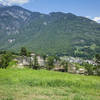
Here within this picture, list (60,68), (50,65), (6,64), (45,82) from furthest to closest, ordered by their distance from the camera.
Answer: (60,68), (50,65), (6,64), (45,82)

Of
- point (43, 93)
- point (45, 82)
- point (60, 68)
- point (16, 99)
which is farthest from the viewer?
point (60, 68)

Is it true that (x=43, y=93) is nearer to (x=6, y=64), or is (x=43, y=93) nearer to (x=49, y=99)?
(x=49, y=99)

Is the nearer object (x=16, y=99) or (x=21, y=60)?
(x=16, y=99)

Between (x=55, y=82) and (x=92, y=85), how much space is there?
602 cm

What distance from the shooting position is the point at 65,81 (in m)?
25.0

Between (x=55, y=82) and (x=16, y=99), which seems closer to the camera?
(x=16, y=99)

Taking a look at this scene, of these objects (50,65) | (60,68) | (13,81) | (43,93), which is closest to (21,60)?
(50,65)

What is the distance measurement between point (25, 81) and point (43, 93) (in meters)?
7.65

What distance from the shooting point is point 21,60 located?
90688mm

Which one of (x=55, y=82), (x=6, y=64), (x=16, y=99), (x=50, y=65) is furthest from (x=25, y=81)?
(x=50, y=65)

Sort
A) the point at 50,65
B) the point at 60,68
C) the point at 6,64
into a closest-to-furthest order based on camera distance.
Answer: the point at 6,64 < the point at 50,65 < the point at 60,68

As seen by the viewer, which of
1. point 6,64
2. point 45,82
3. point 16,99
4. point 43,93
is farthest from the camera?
point 6,64

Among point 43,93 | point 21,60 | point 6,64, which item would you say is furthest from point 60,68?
point 43,93

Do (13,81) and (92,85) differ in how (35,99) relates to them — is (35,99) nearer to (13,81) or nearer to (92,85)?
(13,81)
